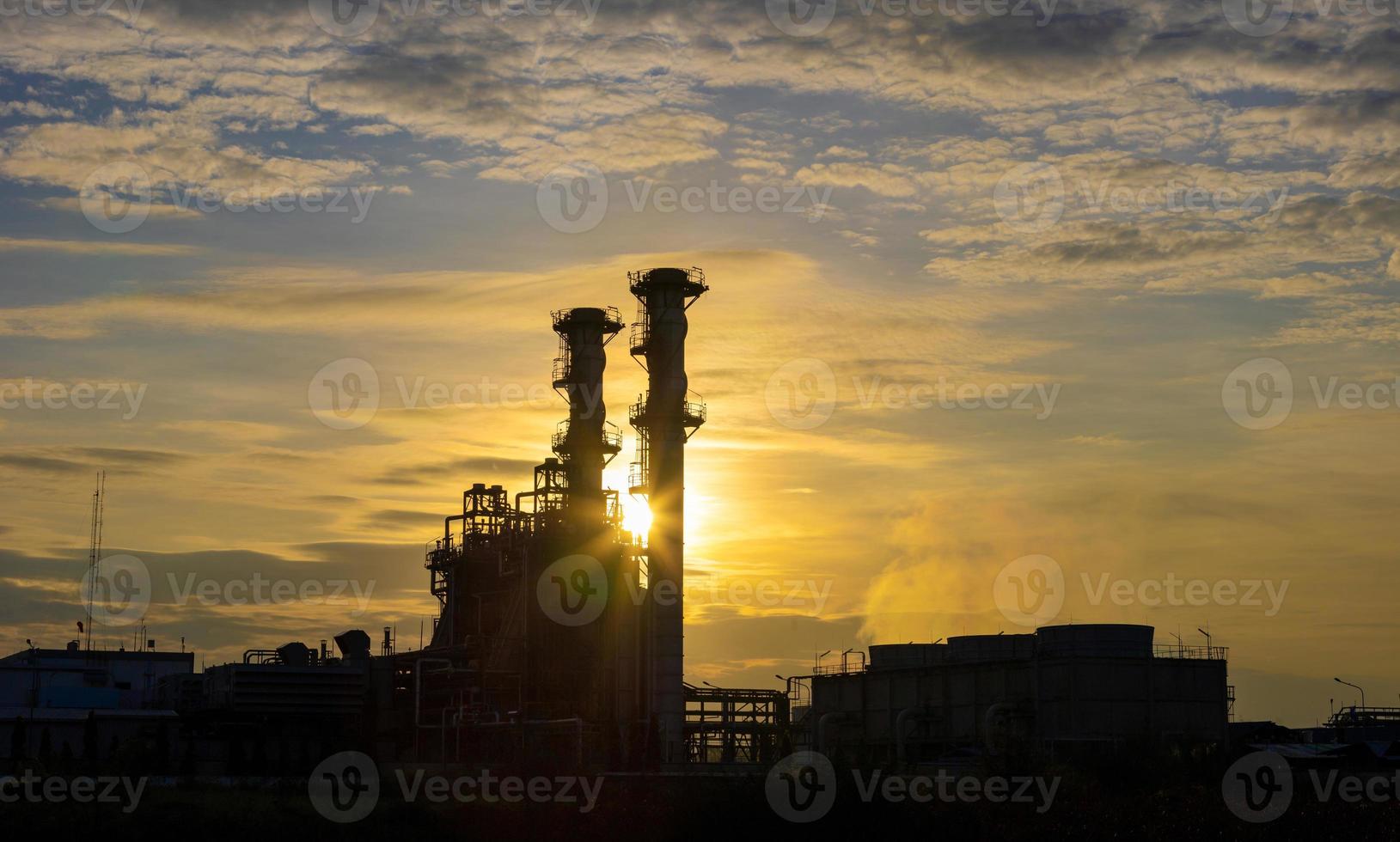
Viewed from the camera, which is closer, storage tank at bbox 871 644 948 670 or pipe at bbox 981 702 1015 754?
pipe at bbox 981 702 1015 754

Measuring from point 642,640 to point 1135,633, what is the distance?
949 inches

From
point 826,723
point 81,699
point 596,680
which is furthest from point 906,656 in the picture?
point 81,699

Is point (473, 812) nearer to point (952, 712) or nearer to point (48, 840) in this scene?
point (48, 840)

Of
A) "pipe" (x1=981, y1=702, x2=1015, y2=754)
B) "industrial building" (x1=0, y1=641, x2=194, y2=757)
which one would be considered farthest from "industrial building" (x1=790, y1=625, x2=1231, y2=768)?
"industrial building" (x1=0, y1=641, x2=194, y2=757)

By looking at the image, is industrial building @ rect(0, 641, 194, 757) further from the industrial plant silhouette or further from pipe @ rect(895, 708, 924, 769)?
pipe @ rect(895, 708, 924, 769)

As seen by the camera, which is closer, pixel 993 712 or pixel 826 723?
pixel 993 712

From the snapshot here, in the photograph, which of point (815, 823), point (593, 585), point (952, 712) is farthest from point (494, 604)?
point (815, 823)

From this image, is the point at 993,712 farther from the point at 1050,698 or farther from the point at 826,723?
the point at 826,723

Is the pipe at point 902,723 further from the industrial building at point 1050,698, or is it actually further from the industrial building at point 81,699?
the industrial building at point 81,699

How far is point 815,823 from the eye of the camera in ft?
143

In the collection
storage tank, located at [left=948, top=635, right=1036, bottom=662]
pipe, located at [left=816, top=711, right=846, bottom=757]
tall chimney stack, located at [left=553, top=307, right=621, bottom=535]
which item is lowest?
pipe, located at [left=816, top=711, right=846, bottom=757]

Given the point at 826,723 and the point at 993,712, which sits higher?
the point at 993,712

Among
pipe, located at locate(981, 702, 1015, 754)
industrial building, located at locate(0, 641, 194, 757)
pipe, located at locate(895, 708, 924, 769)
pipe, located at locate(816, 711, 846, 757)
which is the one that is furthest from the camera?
pipe, located at locate(816, 711, 846, 757)

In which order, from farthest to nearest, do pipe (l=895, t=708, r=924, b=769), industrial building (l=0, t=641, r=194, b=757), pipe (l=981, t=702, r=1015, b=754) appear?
pipe (l=895, t=708, r=924, b=769) → pipe (l=981, t=702, r=1015, b=754) → industrial building (l=0, t=641, r=194, b=757)
